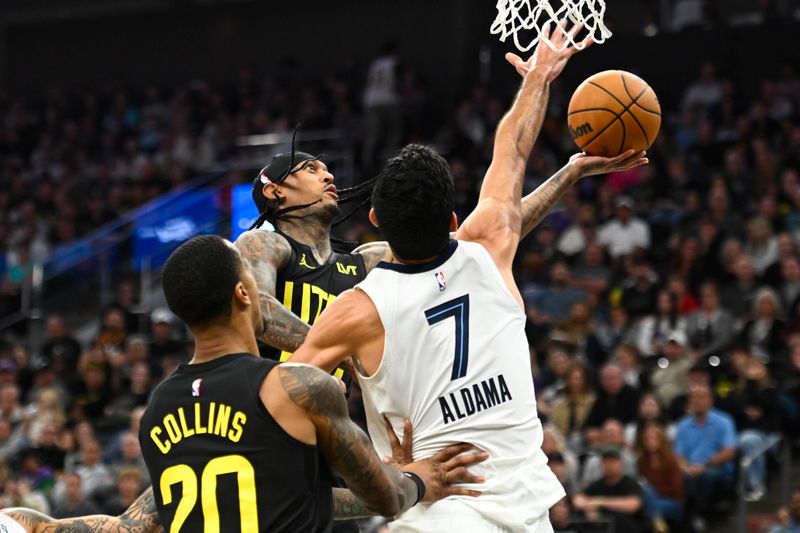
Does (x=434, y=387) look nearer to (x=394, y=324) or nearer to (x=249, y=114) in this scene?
(x=394, y=324)

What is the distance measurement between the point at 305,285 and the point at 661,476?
5.31 meters

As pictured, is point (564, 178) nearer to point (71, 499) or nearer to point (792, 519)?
point (792, 519)

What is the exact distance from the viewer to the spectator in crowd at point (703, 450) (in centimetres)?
1038

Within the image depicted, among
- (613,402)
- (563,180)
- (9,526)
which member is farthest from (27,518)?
(613,402)

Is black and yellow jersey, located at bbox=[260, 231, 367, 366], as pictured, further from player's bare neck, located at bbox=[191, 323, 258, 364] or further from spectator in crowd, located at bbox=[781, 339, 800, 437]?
spectator in crowd, located at bbox=[781, 339, 800, 437]

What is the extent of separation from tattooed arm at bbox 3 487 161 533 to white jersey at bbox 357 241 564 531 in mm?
917

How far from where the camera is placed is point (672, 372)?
1161 centimetres

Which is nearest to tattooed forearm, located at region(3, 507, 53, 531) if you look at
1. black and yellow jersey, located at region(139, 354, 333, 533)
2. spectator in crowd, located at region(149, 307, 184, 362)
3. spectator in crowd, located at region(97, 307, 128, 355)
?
black and yellow jersey, located at region(139, 354, 333, 533)

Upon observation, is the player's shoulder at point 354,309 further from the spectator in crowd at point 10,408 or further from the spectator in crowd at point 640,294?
the spectator in crowd at point 10,408

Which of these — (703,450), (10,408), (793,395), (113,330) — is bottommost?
(10,408)

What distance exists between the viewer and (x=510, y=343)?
4293mm

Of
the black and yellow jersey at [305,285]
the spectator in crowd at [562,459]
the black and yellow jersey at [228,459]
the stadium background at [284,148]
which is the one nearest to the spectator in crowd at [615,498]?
the spectator in crowd at [562,459]

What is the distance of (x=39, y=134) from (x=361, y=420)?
14.1m

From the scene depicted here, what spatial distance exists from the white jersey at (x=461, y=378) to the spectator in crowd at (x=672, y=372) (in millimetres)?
7346
